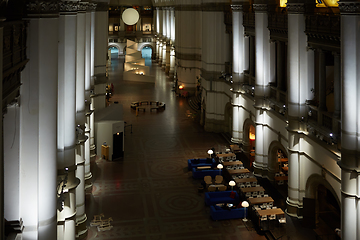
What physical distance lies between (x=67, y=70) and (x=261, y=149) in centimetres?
1219

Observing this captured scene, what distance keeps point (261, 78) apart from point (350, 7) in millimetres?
9437

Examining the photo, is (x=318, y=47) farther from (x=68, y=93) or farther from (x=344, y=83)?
(x=68, y=93)

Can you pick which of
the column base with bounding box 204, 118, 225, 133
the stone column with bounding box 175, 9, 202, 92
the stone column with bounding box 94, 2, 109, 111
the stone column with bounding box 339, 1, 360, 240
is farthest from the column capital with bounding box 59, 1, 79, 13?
the stone column with bounding box 175, 9, 202, 92

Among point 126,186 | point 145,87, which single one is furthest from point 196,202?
point 145,87

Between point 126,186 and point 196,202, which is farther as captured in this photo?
point 126,186

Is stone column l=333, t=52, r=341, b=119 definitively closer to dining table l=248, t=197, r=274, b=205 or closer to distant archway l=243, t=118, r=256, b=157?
dining table l=248, t=197, r=274, b=205

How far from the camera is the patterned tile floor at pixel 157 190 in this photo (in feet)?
51.5

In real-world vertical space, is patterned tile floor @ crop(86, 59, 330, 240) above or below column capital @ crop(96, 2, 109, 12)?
below

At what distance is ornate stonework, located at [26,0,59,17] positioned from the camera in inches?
318

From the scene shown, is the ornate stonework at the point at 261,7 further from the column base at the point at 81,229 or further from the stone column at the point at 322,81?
the column base at the point at 81,229

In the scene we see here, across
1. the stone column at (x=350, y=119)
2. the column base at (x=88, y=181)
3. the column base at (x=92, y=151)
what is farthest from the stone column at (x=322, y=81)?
the column base at (x=92, y=151)

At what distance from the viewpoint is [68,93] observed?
1234cm

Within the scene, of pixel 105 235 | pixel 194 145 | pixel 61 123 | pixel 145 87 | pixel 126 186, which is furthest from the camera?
pixel 145 87

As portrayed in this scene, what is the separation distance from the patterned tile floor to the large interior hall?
0.08 m
